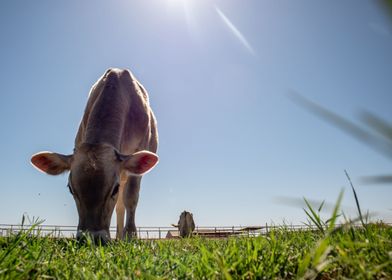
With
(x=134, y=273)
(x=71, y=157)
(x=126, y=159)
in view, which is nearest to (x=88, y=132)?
(x=71, y=157)

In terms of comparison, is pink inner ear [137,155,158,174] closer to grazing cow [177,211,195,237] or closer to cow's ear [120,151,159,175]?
cow's ear [120,151,159,175]

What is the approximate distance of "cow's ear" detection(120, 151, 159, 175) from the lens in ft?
19.8

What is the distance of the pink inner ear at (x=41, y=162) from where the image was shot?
6180 millimetres

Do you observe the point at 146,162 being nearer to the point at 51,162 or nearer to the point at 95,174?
the point at 95,174

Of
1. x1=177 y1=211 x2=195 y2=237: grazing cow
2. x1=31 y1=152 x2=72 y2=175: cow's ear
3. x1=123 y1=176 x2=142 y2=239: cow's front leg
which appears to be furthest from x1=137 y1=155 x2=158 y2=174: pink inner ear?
x1=177 y1=211 x2=195 y2=237: grazing cow

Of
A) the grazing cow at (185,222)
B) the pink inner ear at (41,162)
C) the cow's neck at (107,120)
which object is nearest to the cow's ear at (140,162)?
the cow's neck at (107,120)

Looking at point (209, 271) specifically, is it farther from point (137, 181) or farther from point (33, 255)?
point (137, 181)

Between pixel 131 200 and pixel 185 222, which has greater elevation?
pixel 185 222

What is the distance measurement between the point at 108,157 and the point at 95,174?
49 centimetres

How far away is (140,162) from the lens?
6.21 meters

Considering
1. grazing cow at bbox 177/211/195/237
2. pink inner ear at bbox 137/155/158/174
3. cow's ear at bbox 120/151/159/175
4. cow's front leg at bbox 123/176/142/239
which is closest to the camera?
cow's ear at bbox 120/151/159/175

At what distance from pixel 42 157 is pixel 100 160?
1520mm

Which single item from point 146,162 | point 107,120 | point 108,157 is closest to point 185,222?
point 146,162

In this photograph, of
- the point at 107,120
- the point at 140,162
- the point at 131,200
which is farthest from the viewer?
the point at 131,200
